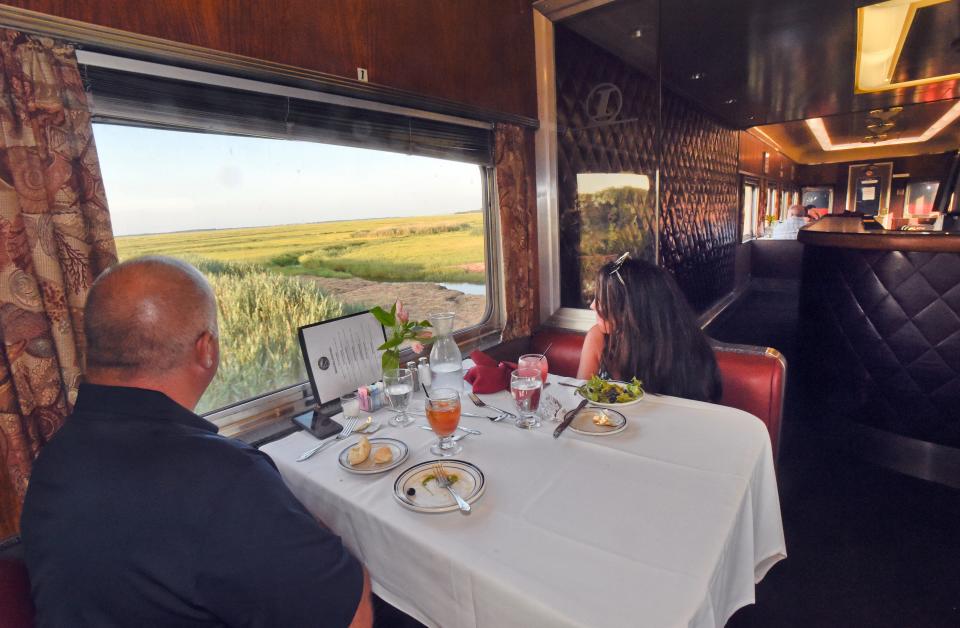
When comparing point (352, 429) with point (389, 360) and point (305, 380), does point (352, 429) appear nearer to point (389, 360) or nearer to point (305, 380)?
point (389, 360)

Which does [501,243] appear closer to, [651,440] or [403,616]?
[651,440]

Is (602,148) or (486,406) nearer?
(486,406)

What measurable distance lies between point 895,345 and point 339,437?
283 cm

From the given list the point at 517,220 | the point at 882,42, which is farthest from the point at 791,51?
the point at 517,220

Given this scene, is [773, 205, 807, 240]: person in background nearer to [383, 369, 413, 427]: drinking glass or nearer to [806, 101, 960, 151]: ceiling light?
[806, 101, 960, 151]: ceiling light

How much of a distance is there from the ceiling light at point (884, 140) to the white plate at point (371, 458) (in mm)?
8200

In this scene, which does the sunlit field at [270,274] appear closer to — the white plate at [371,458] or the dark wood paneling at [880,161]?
the white plate at [371,458]

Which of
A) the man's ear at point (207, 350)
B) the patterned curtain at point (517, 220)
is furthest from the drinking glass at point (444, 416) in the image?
the patterned curtain at point (517, 220)

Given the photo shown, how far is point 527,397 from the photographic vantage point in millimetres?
1375

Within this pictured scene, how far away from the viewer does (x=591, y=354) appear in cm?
194

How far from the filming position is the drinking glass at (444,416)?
4.00 feet

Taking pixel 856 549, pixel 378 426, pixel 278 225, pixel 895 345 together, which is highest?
pixel 278 225

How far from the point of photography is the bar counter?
2293 millimetres

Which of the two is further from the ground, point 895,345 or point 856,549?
point 895,345
